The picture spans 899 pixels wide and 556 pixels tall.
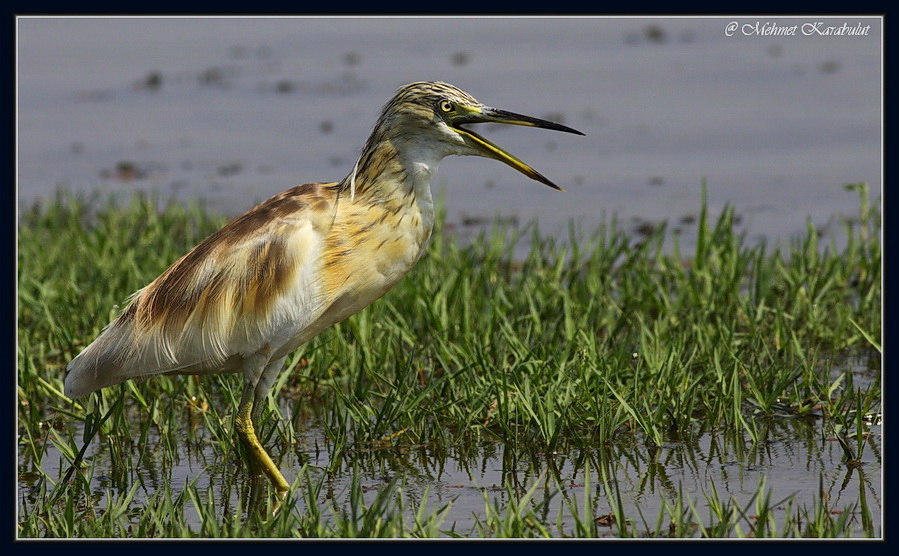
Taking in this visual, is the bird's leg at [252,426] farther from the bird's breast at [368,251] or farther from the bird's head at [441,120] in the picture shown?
the bird's head at [441,120]

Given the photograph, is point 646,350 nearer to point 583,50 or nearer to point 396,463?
point 396,463

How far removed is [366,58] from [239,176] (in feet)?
13.8

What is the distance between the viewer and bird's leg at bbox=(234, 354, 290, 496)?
4.96 meters

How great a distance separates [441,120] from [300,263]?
0.76 meters

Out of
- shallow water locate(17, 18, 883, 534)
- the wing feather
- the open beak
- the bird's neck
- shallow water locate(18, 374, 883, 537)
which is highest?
shallow water locate(17, 18, 883, 534)

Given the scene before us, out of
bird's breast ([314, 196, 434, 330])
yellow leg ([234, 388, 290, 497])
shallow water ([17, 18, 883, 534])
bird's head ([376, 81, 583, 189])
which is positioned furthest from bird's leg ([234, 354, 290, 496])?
bird's head ([376, 81, 583, 189])

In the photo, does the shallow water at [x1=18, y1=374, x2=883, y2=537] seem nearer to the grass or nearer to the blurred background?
the grass

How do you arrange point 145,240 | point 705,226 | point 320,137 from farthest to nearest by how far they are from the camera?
point 320,137 → point 145,240 → point 705,226

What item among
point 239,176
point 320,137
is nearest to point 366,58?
point 320,137

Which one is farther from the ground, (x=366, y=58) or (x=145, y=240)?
(x=366, y=58)

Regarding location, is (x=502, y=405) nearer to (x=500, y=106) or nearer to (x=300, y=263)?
(x=300, y=263)

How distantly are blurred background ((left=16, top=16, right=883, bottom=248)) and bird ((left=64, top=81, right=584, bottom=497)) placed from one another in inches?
142

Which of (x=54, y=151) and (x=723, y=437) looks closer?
(x=723, y=437)

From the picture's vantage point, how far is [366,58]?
15070mm
